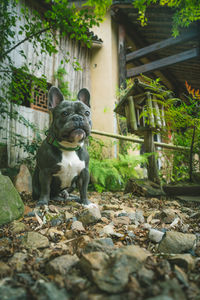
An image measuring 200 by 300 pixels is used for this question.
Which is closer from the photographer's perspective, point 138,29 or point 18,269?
point 18,269

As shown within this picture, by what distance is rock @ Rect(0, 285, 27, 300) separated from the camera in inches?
25.2

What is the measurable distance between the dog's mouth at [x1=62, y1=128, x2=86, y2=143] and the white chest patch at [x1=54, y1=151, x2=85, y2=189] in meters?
0.23

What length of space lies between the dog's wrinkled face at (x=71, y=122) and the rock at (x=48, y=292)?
1.43 m

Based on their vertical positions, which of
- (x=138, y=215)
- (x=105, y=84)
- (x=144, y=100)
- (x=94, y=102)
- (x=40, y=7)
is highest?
(x=40, y=7)

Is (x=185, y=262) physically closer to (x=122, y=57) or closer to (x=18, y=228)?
(x=18, y=228)

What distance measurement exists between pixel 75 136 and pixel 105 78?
5090 mm

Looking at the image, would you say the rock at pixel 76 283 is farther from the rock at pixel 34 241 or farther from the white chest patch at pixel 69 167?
the white chest patch at pixel 69 167

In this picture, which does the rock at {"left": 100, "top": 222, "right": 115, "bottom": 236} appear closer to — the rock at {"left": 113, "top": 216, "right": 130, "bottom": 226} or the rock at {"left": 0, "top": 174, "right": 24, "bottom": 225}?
the rock at {"left": 113, "top": 216, "right": 130, "bottom": 226}

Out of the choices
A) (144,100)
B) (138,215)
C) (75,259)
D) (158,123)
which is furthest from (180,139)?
(75,259)

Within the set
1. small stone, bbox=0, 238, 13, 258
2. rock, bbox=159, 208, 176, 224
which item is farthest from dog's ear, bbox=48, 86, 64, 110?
rock, bbox=159, 208, 176, 224

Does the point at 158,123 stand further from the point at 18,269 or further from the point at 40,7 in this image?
the point at 40,7

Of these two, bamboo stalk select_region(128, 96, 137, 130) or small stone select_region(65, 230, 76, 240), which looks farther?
bamboo stalk select_region(128, 96, 137, 130)

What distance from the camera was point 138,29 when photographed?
751 cm

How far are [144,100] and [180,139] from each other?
0.96 metres
